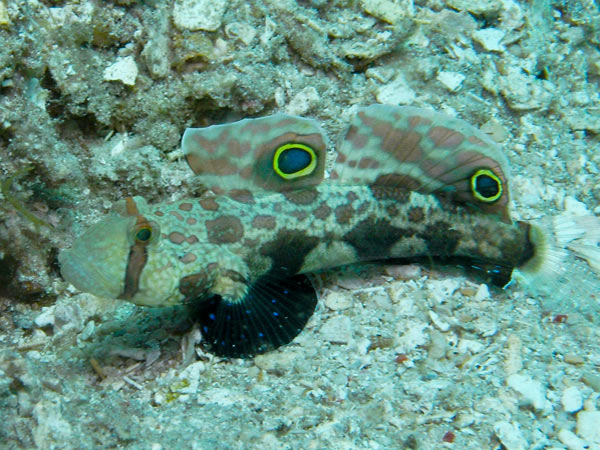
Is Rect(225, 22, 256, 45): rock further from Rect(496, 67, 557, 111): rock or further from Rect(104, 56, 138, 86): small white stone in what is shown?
Rect(496, 67, 557, 111): rock

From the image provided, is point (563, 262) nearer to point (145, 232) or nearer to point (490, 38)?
point (490, 38)

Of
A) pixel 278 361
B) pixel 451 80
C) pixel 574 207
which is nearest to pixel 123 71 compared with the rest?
pixel 278 361

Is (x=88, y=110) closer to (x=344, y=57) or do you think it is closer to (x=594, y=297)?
(x=344, y=57)

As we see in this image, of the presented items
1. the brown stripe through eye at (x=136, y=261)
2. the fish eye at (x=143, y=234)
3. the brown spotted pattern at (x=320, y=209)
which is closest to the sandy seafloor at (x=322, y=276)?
the brown spotted pattern at (x=320, y=209)

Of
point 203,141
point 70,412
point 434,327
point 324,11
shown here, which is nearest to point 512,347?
point 434,327

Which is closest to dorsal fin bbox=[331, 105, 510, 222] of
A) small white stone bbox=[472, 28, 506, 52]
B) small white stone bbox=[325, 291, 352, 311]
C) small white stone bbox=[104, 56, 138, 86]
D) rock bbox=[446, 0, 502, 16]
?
Result: small white stone bbox=[325, 291, 352, 311]

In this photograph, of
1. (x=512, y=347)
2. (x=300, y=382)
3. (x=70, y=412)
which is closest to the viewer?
(x=70, y=412)

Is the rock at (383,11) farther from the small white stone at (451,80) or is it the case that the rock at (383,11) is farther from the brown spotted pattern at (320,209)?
the brown spotted pattern at (320,209)
